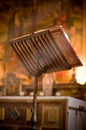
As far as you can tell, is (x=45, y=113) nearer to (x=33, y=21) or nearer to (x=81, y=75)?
(x=81, y=75)

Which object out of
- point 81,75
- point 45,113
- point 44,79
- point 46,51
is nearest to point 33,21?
point 44,79

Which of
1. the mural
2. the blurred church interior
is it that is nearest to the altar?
the blurred church interior

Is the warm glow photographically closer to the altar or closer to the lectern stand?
the altar

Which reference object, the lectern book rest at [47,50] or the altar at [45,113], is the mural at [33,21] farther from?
the lectern book rest at [47,50]

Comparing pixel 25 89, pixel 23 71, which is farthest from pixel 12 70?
→ pixel 25 89

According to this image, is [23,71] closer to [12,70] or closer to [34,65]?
[12,70]

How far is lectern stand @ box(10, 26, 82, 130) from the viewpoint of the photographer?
333cm

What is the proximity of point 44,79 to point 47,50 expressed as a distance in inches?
130

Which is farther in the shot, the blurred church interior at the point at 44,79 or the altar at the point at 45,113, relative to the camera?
the blurred church interior at the point at 44,79

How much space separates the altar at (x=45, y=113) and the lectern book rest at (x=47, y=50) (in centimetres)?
186

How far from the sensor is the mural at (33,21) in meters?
7.46

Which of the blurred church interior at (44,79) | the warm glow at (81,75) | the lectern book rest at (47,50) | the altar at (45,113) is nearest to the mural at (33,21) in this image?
the blurred church interior at (44,79)

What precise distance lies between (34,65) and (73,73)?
3.14 metres

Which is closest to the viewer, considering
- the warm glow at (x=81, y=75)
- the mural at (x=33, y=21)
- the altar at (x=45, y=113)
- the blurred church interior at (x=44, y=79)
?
the altar at (x=45, y=113)
